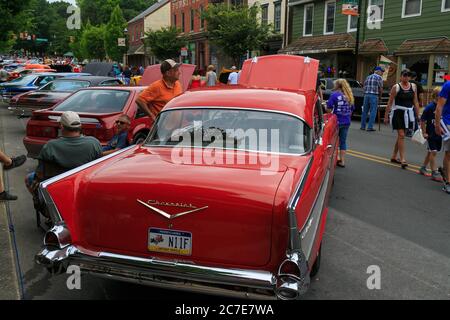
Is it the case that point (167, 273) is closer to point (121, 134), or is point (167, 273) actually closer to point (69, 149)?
point (69, 149)

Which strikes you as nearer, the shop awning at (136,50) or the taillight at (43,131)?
the taillight at (43,131)

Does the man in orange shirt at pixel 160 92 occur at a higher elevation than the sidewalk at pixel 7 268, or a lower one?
higher

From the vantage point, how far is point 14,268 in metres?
4.20

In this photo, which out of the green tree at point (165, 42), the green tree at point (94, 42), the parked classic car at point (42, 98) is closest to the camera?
the parked classic car at point (42, 98)

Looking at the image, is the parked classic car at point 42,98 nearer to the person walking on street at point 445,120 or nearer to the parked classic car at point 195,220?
the parked classic car at point 195,220

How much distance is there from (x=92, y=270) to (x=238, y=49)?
90.5 feet

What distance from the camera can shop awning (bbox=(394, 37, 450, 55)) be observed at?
59.9ft

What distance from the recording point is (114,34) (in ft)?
199

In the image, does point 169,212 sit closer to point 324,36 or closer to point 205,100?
point 205,100

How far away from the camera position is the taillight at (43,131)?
7512mm

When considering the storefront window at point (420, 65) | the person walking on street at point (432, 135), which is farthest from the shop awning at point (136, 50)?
Answer: the person walking on street at point (432, 135)

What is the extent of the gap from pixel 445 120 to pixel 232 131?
4.27 meters

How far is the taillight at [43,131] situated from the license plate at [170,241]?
4908 mm
